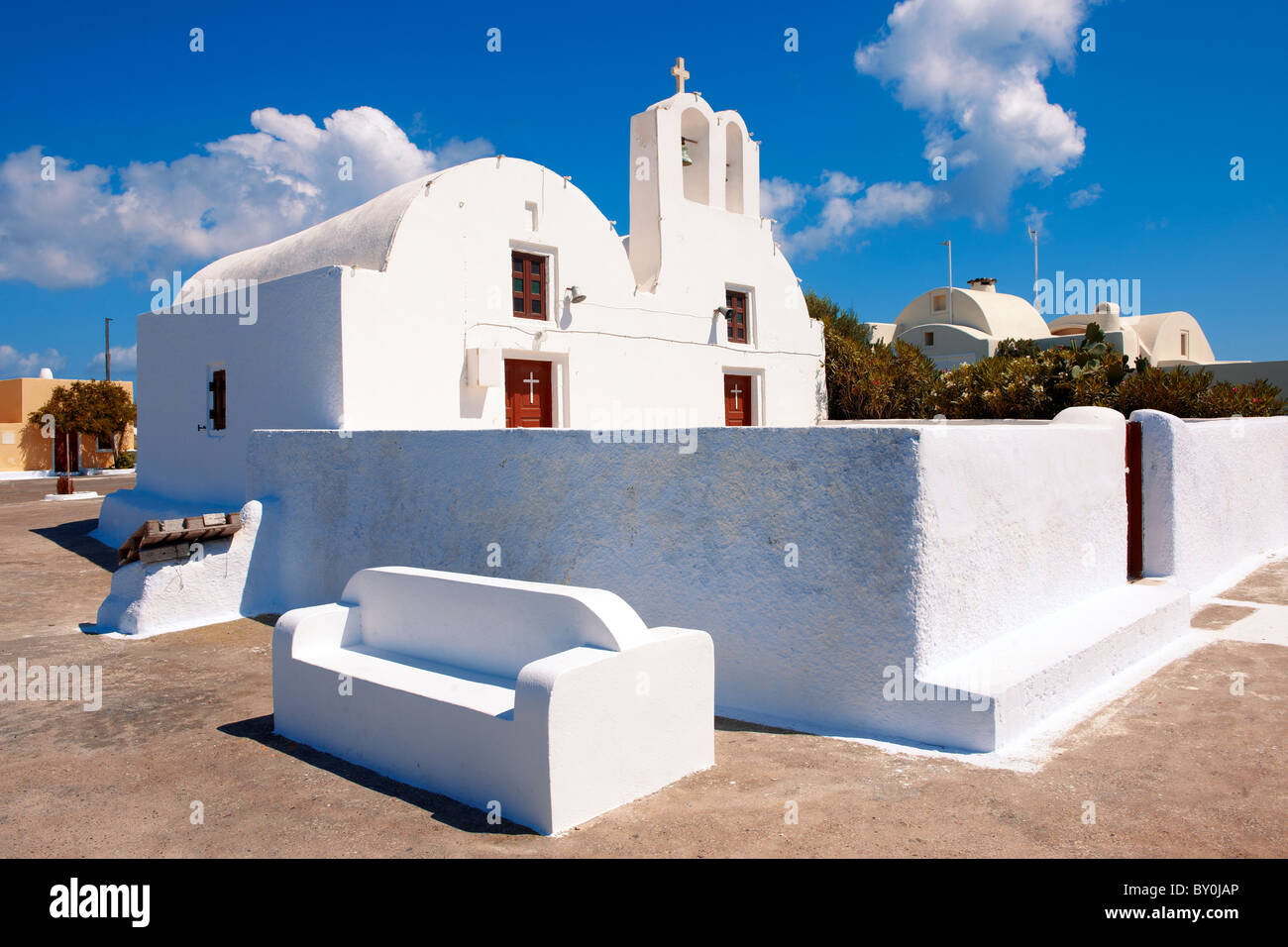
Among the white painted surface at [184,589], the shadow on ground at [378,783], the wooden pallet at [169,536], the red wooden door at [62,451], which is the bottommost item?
the shadow on ground at [378,783]

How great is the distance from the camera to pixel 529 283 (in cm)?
1149

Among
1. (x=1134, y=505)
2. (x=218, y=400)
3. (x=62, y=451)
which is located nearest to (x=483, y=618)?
(x=1134, y=505)

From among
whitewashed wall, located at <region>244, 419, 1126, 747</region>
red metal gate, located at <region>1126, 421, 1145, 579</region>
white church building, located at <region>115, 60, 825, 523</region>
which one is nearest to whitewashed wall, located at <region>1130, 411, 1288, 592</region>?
red metal gate, located at <region>1126, 421, 1145, 579</region>

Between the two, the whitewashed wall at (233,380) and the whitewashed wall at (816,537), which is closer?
the whitewashed wall at (816,537)

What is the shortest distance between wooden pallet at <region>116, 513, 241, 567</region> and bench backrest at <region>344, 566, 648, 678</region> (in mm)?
3638

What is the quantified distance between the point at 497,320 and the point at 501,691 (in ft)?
23.9

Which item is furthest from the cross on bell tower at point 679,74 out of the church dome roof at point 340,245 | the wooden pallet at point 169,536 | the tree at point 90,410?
the tree at point 90,410

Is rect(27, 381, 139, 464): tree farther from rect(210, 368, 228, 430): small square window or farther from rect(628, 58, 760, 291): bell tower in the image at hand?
rect(628, 58, 760, 291): bell tower

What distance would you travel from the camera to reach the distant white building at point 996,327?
3017 cm

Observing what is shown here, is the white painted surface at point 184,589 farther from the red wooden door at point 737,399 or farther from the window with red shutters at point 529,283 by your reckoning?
the red wooden door at point 737,399

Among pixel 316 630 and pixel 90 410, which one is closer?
pixel 316 630

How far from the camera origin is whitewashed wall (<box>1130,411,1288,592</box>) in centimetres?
820

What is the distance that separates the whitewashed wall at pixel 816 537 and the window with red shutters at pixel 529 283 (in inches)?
169

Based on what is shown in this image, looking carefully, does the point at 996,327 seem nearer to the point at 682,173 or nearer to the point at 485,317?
the point at 682,173
